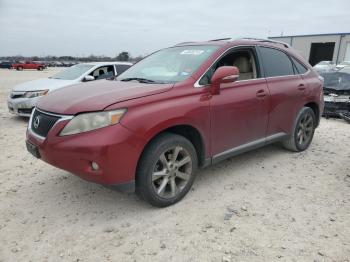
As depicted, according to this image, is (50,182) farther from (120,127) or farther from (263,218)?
(263,218)

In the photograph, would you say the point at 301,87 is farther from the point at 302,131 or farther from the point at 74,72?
the point at 74,72

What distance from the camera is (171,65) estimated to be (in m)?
4.20

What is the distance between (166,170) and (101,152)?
804 mm

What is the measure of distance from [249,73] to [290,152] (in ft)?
5.83

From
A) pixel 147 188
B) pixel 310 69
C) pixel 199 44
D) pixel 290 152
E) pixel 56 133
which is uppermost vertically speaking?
pixel 199 44

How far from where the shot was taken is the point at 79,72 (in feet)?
29.0

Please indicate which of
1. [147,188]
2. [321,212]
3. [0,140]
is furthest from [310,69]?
[0,140]

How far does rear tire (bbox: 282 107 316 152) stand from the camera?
5.23 metres

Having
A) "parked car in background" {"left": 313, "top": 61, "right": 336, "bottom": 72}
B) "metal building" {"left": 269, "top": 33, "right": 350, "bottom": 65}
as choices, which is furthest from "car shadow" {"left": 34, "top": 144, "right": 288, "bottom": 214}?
"metal building" {"left": 269, "top": 33, "right": 350, "bottom": 65}

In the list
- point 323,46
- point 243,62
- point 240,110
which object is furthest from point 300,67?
point 323,46

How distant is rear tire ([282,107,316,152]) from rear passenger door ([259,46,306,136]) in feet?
0.52

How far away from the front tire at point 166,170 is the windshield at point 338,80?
6590 millimetres

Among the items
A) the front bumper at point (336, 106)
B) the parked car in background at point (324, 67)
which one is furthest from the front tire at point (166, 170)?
the parked car in background at point (324, 67)

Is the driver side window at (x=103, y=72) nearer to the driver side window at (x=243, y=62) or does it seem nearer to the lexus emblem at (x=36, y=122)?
the driver side window at (x=243, y=62)
